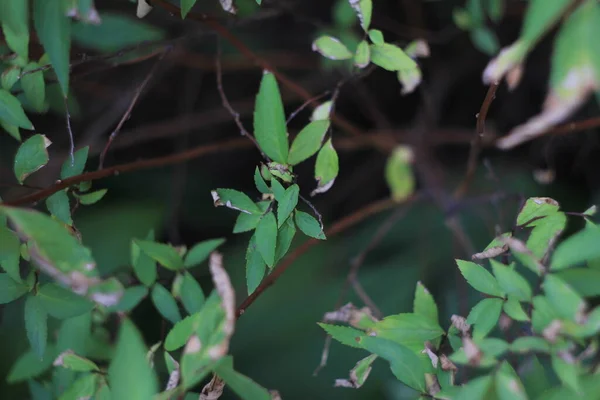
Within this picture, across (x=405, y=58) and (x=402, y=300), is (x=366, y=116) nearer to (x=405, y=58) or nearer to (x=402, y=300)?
(x=402, y=300)

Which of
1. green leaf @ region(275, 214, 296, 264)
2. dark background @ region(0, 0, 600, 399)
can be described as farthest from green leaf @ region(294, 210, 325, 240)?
dark background @ region(0, 0, 600, 399)

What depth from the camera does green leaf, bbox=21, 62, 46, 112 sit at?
63 centimetres

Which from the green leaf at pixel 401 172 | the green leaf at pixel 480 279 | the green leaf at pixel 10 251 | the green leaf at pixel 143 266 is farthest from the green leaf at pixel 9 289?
the green leaf at pixel 401 172

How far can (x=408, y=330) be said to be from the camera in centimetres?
56

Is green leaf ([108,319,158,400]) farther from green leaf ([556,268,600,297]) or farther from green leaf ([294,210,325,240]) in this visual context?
green leaf ([556,268,600,297])

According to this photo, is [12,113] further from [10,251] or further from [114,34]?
[114,34]

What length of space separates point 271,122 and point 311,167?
2.86ft

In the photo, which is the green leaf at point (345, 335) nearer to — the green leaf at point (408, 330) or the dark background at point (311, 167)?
the green leaf at point (408, 330)

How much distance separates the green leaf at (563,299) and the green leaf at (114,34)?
783 millimetres

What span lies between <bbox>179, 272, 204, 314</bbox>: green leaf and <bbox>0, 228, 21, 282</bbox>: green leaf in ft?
0.54

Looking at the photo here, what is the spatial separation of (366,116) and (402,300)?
475 millimetres

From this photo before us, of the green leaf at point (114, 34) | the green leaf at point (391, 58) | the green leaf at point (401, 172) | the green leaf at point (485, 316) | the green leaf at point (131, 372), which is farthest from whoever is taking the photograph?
the green leaf at point (401, 172)

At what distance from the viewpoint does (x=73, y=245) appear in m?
0.43

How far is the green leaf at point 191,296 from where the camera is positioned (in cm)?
61
